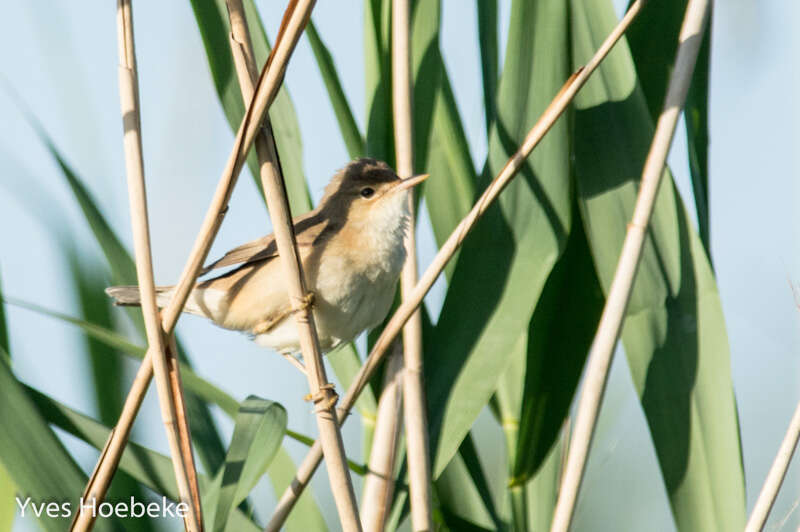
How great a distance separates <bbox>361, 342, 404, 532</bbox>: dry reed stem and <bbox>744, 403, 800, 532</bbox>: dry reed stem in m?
0.66

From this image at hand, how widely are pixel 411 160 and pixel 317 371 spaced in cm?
61

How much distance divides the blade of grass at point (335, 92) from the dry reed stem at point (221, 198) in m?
0.68

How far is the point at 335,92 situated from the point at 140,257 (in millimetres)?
732

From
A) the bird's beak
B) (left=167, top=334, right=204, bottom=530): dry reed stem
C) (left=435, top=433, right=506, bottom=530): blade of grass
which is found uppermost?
the bird's beak

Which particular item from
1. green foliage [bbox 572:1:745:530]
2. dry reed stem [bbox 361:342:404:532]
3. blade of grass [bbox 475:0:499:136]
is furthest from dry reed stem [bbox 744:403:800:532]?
blade of grass [bbox 475:0:499:136]

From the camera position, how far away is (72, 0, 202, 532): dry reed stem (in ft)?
4.20

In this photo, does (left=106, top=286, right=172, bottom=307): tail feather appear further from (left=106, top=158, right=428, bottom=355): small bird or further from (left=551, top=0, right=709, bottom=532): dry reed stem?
(left=551, top=0, right=709, bottom=532): dry reed stem

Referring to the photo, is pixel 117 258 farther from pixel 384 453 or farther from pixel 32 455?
pixel 384 453

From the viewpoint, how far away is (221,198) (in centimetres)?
121

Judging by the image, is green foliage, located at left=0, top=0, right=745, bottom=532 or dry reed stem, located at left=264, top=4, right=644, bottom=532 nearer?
dry reed stem, located at left=264, top=4, right=644, bottom=532

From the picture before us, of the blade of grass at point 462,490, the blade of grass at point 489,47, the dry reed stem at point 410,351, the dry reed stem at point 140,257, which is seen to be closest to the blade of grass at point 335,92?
the dry reed stem at point 410,351

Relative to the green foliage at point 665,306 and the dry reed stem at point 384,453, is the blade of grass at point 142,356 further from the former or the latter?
the green foliage at point 665,306

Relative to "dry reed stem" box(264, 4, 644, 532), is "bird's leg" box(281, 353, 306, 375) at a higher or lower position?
lower

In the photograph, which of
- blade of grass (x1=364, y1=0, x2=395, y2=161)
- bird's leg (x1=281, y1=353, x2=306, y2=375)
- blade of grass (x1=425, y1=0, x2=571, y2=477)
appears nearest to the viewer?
blade of grass (x1=425, y1=0, x2=571, y2=477)
